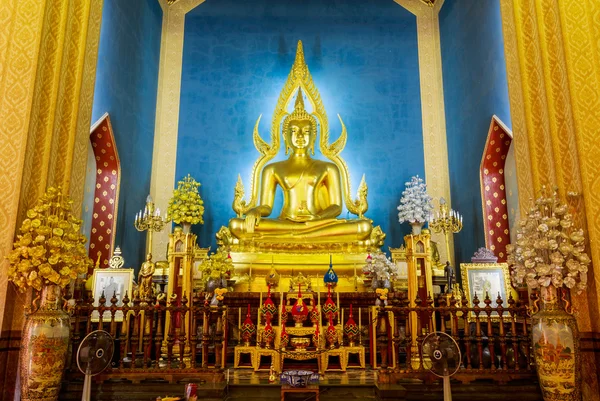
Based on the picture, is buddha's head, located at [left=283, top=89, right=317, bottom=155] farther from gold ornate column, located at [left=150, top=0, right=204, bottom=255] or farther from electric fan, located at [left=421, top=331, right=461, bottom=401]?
electric fan, located at [left=421, top=331, right=461, bottom=401]

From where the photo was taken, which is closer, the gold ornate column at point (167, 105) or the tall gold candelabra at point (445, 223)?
the tall gold candelabra at point (445, 223)

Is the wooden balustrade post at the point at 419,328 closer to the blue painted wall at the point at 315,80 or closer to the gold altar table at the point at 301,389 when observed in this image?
the gold altar table at the point at 301,389

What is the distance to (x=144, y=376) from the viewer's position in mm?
3934

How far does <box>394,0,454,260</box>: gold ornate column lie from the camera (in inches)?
348

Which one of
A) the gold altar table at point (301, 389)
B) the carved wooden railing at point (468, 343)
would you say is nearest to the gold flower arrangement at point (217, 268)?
the carved wooden railing at point (468, 343)

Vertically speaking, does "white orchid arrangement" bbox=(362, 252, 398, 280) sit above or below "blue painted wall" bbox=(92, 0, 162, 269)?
below

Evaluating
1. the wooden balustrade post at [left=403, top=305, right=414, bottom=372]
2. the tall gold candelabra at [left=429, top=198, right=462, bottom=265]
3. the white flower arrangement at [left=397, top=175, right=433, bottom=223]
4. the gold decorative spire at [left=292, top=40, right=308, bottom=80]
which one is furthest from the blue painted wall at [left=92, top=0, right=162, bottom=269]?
the wooden balustrade post at [left=403, top=305, right=414, bottom=372]

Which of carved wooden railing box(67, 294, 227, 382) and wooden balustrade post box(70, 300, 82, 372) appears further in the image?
wooden balustrade post box(70, 300, 82, 372)

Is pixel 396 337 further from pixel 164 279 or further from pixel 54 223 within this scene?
pixel 164 279

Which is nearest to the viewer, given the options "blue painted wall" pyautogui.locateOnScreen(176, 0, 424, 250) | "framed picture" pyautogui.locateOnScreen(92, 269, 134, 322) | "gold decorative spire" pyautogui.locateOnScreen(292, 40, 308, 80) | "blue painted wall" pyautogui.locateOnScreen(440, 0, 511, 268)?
"framed picture" pyautogui.locateOnScreen(92, 269, 134, 322)

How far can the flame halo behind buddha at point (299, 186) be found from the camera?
24.5 feet

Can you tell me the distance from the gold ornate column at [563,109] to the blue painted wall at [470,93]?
6.78 feet

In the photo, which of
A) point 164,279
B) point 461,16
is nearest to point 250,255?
point 164,279

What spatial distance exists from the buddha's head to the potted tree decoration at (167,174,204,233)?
1.79 m
